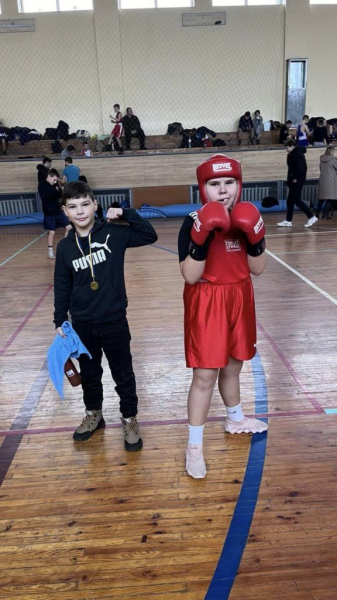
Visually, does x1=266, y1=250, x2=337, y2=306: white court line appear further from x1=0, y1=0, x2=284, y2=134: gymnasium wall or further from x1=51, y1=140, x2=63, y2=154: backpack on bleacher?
x1=0, y1=0, x2=284, y2=134: gymnasium wall

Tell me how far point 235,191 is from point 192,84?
43.3 ft

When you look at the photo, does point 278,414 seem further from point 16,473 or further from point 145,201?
point 145,201

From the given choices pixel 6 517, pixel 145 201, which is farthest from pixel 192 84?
pixel 6 517

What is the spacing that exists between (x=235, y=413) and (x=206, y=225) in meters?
1.16

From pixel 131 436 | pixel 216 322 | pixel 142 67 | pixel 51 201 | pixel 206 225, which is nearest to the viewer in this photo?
pixel 206 225

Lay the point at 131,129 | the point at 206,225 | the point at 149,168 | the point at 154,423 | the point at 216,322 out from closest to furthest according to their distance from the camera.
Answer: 1. the point at 206,225
2. the point at 216,322
3. the point at 154,423
4. the point at 149,168
5. the point at 131,129

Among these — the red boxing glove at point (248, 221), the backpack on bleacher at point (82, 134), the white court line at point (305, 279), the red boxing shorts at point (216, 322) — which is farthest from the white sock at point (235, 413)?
the backpack on bleacher at point (82, 134)

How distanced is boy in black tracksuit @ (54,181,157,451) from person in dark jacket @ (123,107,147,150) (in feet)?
36.9

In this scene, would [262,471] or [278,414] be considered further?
[278,414]

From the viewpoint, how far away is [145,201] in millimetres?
10930

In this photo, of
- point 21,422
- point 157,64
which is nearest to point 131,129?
point 157,64

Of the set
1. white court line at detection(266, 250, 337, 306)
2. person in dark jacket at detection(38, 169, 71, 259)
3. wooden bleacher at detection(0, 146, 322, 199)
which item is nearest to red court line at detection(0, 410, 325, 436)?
white court line at detection(266, 250, 337, 306)

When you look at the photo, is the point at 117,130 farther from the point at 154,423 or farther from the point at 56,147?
the point at 154,423

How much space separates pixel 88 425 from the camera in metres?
2.55
